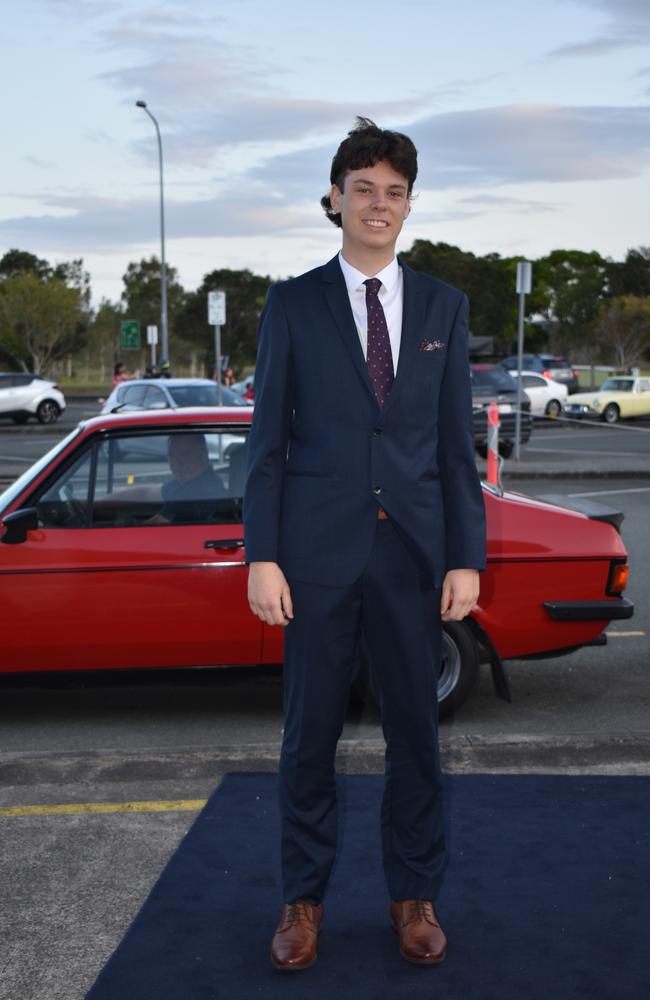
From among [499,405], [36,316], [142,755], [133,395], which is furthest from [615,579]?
[36,316]

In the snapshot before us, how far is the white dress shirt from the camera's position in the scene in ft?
10.7

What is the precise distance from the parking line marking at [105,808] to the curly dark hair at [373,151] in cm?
239

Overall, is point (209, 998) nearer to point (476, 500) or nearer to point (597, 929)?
point (597, 929)

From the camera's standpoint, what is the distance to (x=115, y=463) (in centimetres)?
586

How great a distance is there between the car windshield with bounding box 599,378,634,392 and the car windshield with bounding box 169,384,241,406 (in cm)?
1792

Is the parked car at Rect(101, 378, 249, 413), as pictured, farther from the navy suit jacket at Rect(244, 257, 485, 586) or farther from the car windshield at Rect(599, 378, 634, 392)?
the car windshield at Rect(599, 378, 634, 392)

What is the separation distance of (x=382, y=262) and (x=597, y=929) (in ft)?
6.20

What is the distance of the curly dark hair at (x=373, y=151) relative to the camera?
321 centimetres

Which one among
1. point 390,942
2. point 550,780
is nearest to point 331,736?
point 390,942

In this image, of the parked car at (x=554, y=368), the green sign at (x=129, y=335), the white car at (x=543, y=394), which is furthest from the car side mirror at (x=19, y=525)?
the parked car at (x=554, y=368)

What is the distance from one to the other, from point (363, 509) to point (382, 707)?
565 mm

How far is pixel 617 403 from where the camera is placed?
3419 cm

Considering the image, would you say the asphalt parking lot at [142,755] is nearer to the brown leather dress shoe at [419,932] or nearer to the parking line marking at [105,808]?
the parking line marking at [105,808]

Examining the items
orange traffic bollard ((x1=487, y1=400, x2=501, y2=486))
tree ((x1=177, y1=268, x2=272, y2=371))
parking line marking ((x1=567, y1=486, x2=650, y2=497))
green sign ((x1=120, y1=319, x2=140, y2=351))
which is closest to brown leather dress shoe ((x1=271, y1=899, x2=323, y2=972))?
orange traffic bollard ((x1=487, y1=400, x2=501, y2=486))
